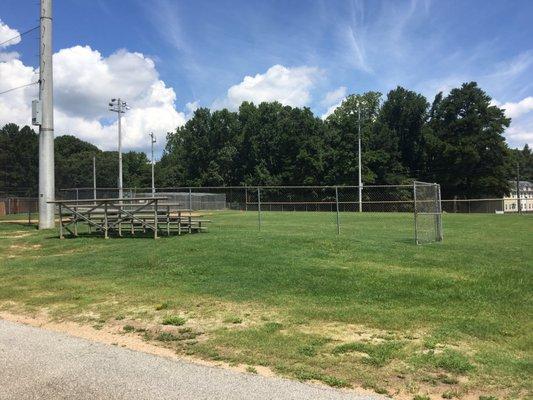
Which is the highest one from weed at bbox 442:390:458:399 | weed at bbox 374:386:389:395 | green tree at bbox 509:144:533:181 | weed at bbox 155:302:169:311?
green tree at bbox 509:144:533:181

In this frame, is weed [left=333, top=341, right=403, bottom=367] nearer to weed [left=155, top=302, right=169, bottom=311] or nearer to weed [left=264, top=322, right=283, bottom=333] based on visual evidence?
weed [left=264, top=322, right=283, bottom=333]

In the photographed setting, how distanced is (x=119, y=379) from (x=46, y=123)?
19.3 meters

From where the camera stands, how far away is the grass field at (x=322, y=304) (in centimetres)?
510

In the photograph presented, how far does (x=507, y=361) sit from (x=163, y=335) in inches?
153

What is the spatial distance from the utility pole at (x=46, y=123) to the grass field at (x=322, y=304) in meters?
7.83

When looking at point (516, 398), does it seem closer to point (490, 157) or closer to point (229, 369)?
point (229, 369)

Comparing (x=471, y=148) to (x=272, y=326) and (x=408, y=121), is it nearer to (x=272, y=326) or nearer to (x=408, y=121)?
(x=408, y=121)

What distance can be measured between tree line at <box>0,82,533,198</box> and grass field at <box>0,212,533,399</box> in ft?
161

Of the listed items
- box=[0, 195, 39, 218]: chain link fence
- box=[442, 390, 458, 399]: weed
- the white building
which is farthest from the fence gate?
the white building

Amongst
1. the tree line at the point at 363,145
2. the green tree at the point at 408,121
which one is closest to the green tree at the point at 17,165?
the tree line at the point at 363,145

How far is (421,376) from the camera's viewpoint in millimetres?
4852

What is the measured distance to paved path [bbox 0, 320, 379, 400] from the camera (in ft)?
14.6

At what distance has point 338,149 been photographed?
7431 centimetres

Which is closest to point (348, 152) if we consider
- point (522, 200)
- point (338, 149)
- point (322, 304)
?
point (338, 149)
